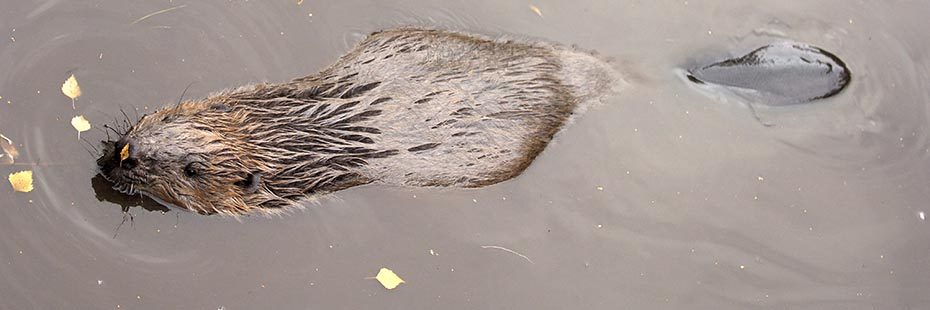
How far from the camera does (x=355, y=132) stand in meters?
5.04

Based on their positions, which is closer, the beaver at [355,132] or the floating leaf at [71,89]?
the beaver at [355,132]

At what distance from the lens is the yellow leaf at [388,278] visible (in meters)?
5.45

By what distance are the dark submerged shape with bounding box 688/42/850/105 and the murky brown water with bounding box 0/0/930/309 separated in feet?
0.63

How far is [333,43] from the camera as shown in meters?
5.79

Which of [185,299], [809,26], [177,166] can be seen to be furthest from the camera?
[809,26]

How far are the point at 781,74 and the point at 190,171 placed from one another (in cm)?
386

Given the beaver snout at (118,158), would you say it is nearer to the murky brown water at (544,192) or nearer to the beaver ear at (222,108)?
the murky brown water at (544,192)

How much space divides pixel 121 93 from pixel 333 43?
1.44 metres

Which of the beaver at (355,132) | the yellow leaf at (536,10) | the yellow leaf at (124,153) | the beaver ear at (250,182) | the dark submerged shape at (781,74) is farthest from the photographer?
the yellow leaf at (536,10)

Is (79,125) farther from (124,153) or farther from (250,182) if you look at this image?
(250,182)

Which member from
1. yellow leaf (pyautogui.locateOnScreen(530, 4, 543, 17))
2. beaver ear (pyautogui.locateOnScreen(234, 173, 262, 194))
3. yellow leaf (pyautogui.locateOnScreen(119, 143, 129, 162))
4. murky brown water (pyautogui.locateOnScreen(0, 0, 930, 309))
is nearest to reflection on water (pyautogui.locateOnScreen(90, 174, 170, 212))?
murky brown water (pyautogui.locateOnScreen(0, 0, 930, 309))

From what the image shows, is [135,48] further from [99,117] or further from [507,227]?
[507,227]

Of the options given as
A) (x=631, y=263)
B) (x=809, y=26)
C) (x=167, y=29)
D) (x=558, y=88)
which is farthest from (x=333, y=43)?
(x=809, y=26)

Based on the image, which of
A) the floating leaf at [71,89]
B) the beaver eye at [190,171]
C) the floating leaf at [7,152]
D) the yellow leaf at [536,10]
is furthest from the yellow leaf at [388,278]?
the floating leaf at [7,152]
